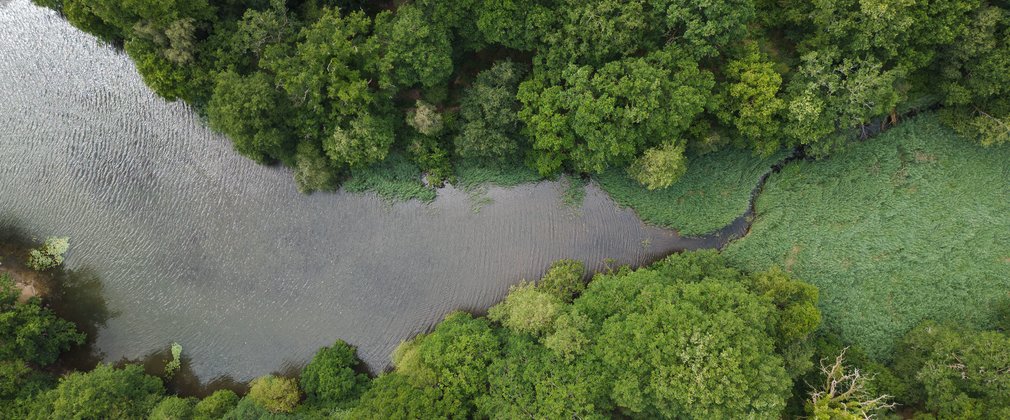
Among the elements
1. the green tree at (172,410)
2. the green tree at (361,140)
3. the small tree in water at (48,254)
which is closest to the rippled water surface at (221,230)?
the small tree in water at (48,254)

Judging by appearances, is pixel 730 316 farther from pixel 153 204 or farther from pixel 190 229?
pixel 153 204

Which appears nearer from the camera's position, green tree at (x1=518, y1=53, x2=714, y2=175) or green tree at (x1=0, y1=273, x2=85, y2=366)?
green tree at (x1=518, y1=53, x2=714, y2=175)

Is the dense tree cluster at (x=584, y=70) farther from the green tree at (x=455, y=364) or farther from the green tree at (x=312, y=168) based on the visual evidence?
the green tree at (x=455, y=364)

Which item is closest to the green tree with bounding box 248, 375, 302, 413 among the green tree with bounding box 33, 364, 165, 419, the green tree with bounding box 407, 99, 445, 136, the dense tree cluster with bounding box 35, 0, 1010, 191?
the green tree with bounding box 33, 364, 165, 419

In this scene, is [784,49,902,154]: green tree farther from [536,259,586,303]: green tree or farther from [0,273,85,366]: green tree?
[0,273,85,366]: green tree

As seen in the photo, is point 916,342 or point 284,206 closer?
point 916,342

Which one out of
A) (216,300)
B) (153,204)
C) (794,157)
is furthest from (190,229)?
(794,157)
